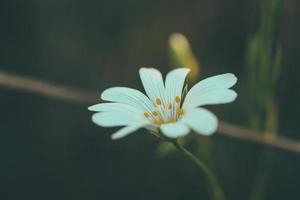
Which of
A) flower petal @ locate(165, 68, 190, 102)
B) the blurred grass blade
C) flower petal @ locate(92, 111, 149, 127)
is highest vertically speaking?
the blurred grass blade

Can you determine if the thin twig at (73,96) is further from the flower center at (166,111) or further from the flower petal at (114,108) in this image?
the flower petal at (114,108)

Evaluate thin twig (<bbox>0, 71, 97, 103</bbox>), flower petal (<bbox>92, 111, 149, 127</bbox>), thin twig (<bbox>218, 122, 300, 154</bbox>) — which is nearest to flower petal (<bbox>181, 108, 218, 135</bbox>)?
flower petal (<bbox>92, 111, 149, 127</bbox>)

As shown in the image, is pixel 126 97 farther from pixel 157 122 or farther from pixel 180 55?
pixel 180 55

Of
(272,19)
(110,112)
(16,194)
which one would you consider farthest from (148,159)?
(110,112)

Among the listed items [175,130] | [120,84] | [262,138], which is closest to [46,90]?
[120,84]

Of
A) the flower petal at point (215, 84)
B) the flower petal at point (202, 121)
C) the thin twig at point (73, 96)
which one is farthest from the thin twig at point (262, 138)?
the flower petal at point (202, 121)

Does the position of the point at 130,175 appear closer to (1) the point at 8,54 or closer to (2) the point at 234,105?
(2) the point at 234,105

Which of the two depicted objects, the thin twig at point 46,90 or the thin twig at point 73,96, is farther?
the thin twig at point 46,90

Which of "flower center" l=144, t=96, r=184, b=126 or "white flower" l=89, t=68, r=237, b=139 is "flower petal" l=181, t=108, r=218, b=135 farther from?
"flower center" l=144, t=96, r=184, b=126
